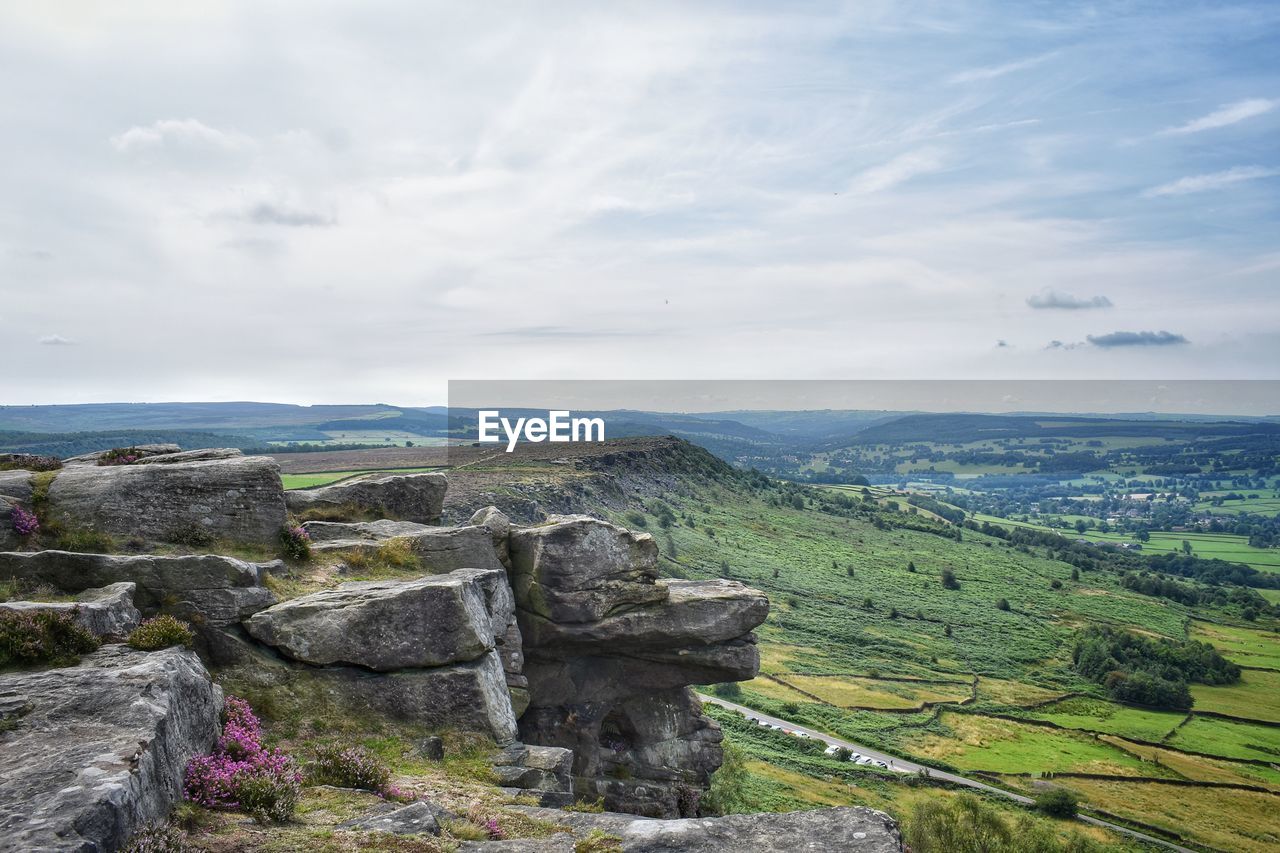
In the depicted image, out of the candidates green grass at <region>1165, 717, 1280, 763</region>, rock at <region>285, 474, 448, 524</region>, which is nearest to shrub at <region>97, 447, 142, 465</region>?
rock at <region>285, 474, 448, 524</region>

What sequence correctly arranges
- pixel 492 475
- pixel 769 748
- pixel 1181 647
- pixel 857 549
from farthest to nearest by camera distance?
1. pixel 857 549
2. pixel 1181 647
3. pixel 492 475
4. pixel 769 748

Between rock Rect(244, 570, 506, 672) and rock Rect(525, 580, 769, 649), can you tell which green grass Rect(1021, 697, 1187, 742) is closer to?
rock Rect(525, 580, 769, 649)

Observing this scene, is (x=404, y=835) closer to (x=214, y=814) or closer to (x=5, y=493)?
(x=214, y=814)

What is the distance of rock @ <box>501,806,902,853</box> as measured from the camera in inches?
585

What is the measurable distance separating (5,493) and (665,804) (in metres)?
27.7

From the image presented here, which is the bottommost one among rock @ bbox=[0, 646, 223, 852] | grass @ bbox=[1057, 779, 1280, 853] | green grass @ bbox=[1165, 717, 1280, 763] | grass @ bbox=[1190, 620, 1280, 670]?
grass @ bbox=[1190, 620, 1280, 670]

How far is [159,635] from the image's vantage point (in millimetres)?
17531

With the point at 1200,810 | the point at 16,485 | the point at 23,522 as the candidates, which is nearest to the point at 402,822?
the point at 23,522

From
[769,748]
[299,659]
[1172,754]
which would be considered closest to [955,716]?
[1172,754]

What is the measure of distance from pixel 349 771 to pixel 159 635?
5.51 metres

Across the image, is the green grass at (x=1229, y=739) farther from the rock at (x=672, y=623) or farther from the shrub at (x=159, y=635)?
the shrub at (x=159, y=635)

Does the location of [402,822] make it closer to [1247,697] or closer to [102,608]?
[102,608]

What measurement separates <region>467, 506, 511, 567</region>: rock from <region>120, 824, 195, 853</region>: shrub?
19601 mm

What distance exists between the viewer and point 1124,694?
122438 millimetres
